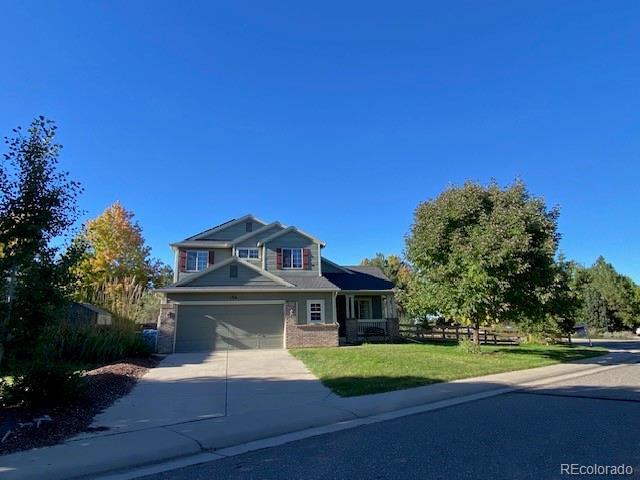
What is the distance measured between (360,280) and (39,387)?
67.1 ft

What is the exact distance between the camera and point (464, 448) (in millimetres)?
5711

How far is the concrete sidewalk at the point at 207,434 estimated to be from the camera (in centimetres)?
528

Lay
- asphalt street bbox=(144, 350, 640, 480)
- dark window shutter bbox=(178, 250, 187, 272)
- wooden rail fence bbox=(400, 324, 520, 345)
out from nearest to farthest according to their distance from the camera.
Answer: asphalt street bbox=(144, 350, 640, 480) < dark window shutter bbox=(178, 250, 187, 272) < wooden rail fence bbox=(400, 324, 520, 345)

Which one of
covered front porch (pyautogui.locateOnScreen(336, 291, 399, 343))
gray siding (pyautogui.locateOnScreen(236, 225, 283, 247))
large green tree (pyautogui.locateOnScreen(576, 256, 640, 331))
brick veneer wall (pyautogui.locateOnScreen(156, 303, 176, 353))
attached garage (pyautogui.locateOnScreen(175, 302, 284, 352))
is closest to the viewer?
brick veneer wall (pyautogui.locateOnScreen(156, 303, 176, 353))

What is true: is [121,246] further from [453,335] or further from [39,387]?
[39,387]

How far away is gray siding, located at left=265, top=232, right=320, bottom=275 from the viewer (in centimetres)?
2464

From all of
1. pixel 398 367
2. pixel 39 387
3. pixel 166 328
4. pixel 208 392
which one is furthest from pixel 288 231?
pixel 39 387

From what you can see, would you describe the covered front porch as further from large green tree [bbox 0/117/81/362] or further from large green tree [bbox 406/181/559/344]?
large green tree [bbox 0/117/81/362]

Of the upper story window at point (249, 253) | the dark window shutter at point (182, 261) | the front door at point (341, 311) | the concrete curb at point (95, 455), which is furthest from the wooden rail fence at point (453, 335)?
the concrete curb at point (95, 455)

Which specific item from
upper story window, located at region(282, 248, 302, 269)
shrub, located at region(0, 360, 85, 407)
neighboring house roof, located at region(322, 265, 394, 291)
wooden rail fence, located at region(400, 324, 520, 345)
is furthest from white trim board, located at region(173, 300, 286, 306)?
shrub, located at region(0, 360, 85, 407)

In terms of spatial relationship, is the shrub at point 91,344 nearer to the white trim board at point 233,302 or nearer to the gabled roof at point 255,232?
the white trim board at point 233,302

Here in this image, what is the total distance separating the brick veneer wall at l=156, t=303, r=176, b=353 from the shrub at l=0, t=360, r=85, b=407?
36.6ft

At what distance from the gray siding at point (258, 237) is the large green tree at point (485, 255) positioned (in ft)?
36.0

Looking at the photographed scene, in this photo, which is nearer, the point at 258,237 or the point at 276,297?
the point at 276,297
